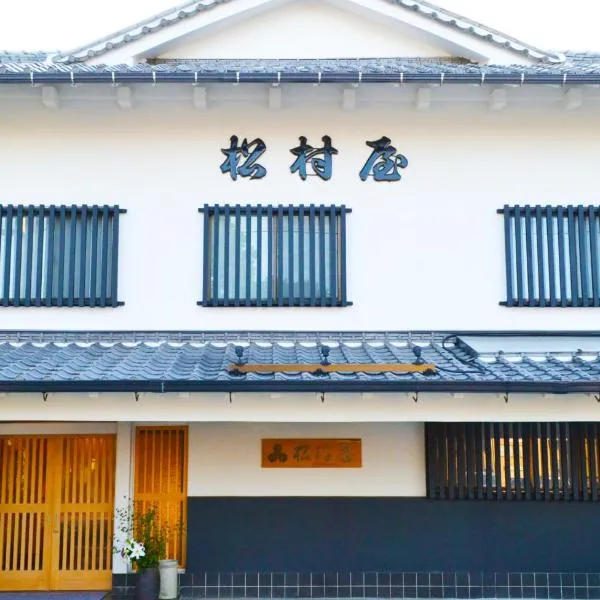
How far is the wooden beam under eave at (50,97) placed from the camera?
8656 mm

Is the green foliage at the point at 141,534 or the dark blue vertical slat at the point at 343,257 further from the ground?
the dark blue vertical slat at the point at 343,257

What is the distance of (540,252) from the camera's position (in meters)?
9.03

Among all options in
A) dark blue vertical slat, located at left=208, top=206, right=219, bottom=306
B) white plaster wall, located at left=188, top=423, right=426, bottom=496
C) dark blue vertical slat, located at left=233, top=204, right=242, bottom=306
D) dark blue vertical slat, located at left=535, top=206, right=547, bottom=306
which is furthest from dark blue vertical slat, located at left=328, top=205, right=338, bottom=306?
dark blue vertical slat, located at left=535, top=206, right=547, bottom=306

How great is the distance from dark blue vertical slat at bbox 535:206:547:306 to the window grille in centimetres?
171

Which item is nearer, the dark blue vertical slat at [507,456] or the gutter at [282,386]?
the gutter at [282,386]

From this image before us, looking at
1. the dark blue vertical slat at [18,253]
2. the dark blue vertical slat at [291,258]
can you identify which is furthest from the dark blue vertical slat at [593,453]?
the dark blue vertical slat at [18,253]

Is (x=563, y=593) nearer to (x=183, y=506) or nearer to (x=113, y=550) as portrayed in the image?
(x=183, y=506)

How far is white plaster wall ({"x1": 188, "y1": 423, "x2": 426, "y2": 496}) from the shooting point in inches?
352

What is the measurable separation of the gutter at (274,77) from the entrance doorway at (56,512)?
4.68 meters

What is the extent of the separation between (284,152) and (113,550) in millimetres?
5735

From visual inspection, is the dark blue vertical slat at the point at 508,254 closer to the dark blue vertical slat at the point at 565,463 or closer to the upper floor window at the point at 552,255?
the upper floor window at the point at 552,255

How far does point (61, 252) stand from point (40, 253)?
266 mm

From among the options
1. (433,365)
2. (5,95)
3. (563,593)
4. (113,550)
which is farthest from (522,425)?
(5,95)

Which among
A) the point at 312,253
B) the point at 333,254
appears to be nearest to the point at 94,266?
the point at 312,253
